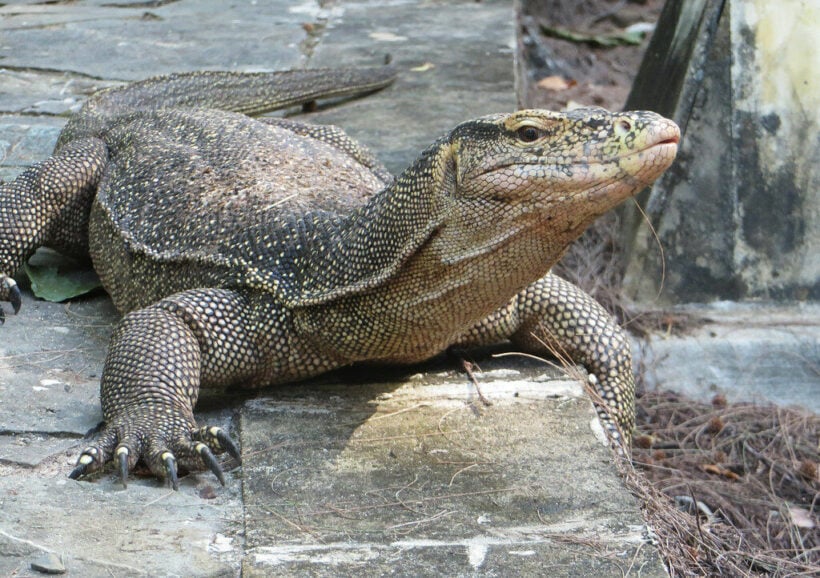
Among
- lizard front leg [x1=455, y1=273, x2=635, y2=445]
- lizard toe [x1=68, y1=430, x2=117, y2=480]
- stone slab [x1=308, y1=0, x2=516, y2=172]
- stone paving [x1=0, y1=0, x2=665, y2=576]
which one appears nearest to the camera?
stone paving [x1=0, y1=0, x2=665, y2=576]

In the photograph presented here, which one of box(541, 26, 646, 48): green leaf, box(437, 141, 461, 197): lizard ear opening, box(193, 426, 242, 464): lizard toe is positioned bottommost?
box(541, 26, 646, 48): green leaf

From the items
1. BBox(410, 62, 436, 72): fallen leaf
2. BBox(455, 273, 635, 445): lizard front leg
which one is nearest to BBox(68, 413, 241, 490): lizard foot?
BBox(455, 273, 635, 445): lizard front leg

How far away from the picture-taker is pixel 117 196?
213 inches

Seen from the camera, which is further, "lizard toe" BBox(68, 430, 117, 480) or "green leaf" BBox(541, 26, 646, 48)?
"green leaf" BBox(541, 26, 646, 48)

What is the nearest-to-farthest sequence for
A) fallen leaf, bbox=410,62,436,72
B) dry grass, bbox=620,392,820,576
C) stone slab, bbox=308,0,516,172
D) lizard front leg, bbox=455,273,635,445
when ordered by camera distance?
dry grass, bbox=620,392,820,576 → lizard front leg, bbox=455,273,635,445 → stone slab, bbox=308,0,516,172 → fallen leaf, bbox=410,62,436,72

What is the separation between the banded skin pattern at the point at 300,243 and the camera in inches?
146

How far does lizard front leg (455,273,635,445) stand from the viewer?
16.3ft

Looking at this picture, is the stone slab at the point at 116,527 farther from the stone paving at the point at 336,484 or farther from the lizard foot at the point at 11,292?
the lizard foot at the point at 11,292

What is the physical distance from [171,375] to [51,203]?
187cm

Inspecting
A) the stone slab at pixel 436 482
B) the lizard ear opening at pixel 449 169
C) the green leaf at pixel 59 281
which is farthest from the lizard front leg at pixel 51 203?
the lizard ear opening at pixel 449 169

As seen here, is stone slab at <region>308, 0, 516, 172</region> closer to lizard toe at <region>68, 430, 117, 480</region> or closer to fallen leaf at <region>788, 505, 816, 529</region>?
fallen leaf at <region>788, 505, 816, 529</region>

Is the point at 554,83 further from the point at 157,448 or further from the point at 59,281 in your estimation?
the point at 157,448

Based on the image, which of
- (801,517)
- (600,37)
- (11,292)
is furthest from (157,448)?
(600,37)

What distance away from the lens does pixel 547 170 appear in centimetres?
363
